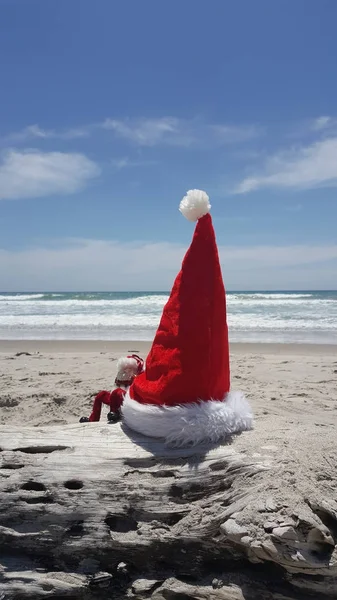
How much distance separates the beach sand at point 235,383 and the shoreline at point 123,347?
0.8 inches

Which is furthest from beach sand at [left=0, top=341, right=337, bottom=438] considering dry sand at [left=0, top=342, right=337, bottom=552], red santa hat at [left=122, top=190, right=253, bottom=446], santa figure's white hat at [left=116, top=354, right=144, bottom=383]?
santa figure's white hat at [left=116, top=354, right=144, bottom=383]

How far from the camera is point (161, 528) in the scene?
2148 millimetres

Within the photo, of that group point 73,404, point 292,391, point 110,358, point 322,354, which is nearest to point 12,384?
point 73,404

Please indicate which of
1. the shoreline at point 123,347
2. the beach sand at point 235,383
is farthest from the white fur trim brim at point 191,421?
the shoreline at point 123,347

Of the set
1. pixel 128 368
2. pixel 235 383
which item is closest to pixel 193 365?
pixel 128 368

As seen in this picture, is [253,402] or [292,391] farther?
[292,391]

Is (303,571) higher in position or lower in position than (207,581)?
higher

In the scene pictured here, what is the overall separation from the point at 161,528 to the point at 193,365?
33.7 inches

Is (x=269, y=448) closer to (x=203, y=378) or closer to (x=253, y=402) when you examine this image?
(x=203, y=378)

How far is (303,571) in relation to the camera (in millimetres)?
1875

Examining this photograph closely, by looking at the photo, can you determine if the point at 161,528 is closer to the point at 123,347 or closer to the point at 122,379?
the point at 122,379

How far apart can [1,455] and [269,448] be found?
1.55 meters

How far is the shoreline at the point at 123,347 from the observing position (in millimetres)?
8820

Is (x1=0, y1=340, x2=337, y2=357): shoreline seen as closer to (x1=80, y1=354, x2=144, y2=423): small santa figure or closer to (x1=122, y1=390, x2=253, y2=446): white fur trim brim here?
(x1=80, y1=354, x2=144, y2=423): small santa figure
